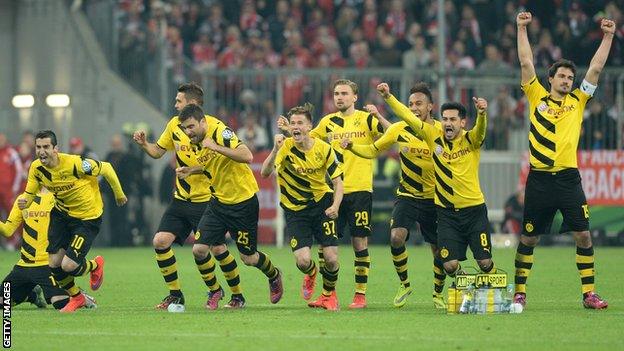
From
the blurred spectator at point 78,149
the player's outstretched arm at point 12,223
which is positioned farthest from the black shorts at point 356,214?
the blurred spectator at point 78,149

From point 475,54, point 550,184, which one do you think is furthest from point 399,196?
point 475,54

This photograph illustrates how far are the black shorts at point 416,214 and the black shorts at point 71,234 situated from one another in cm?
334

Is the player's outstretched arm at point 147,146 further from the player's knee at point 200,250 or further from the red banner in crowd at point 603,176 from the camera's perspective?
the red banner in crowd at point 603,176

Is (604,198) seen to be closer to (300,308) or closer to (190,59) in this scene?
(190,59)

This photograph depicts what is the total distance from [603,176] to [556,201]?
1372 cm

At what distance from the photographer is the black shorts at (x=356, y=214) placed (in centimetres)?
1695

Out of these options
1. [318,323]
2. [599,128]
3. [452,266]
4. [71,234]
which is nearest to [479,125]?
[452,266]

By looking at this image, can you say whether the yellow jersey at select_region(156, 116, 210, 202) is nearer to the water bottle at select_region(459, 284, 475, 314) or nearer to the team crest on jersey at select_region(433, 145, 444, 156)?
the team crest on jersey at select_region(433, 145, 444, 156)

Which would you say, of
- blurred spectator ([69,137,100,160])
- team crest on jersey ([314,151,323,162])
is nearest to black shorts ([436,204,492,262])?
team crest on jersey ([314,151,323,162])

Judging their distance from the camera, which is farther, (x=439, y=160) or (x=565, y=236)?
(x=565, y=236)

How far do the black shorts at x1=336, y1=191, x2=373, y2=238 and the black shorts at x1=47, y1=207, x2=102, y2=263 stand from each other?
8.94 ft

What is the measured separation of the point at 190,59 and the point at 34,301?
17.5m

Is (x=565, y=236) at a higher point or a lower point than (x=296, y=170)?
lower

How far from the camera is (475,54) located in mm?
32344
